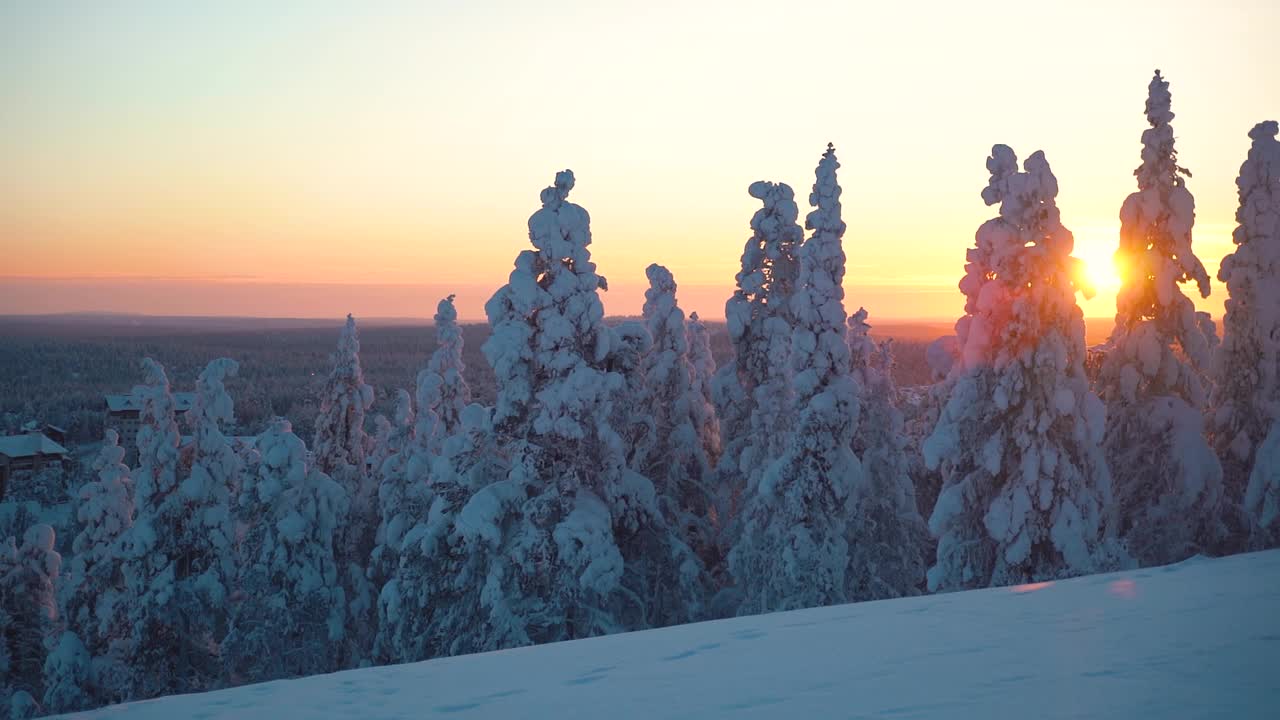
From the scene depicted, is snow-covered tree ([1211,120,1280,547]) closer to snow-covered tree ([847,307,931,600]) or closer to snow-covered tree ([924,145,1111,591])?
snow-covered tree ([924,145,1111,591])

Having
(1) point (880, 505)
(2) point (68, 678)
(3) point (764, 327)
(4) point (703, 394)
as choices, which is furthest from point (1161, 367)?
(2) point (68, 678)

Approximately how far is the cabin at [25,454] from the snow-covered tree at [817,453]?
3731 inches

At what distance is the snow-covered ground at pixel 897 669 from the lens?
603 cm

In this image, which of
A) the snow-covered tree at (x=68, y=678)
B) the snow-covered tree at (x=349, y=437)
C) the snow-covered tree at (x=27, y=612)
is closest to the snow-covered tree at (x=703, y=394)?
the snow-covered tree at (x=349, y=437)

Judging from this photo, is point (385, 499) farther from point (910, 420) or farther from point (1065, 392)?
point (910, 420)

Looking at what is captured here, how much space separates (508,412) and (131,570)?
603 inches

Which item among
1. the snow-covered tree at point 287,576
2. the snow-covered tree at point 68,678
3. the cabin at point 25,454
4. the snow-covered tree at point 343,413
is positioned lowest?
the cabin at point 25,454

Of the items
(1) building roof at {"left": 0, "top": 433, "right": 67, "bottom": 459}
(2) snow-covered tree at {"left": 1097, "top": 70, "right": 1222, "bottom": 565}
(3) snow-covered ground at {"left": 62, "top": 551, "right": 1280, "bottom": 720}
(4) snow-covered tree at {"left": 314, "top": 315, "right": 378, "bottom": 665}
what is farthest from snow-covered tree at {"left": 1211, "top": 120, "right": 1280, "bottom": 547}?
(1) building roof at {"left": 0, "top": 433, "right": 67, "bottom": 459}

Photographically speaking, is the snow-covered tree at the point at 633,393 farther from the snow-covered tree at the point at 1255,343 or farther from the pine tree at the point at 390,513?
the snow-covered tree at the point at 1255,343

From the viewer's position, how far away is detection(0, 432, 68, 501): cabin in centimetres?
9319

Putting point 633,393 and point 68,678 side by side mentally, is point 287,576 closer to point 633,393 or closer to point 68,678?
point 68,678

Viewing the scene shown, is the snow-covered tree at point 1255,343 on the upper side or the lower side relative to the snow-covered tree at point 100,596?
upper

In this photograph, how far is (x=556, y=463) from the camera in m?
21.0

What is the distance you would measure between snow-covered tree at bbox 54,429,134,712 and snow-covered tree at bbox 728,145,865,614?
19.7 metres
